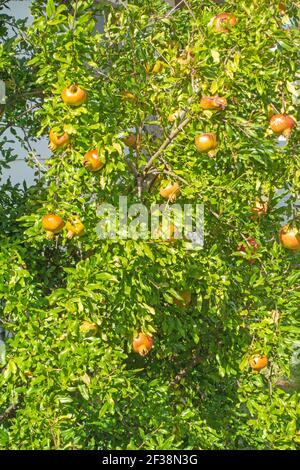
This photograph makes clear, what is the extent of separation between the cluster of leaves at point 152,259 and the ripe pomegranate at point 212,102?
0.04 m

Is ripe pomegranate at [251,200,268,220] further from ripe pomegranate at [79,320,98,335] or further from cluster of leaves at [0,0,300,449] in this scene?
ripe pomegranate at [79,320,98,335]

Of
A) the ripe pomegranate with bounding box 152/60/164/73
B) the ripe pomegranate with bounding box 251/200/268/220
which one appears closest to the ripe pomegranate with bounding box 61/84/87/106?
the ripe pomegranate with bounding box 152/60/164/73

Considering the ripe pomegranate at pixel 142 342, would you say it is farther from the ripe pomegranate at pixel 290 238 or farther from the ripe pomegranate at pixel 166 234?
the ripe pomegranate at pixel 290 238

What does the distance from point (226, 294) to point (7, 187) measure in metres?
1.05

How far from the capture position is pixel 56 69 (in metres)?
2.73

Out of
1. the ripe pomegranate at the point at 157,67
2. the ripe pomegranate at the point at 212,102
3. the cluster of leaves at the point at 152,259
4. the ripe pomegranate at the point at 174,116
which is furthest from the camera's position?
the ripe pomegranate at the point at 157,67

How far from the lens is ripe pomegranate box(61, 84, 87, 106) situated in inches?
99.1

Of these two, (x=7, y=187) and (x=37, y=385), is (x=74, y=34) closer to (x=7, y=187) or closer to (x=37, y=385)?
(x=7, y=187)

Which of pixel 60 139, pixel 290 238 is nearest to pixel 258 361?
pixel 290 238

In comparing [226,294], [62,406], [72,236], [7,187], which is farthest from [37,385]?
[7,187]

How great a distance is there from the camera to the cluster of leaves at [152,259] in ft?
7.97

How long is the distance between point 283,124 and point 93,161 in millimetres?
786

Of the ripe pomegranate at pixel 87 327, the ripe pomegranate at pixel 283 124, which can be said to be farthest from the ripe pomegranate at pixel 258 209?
the ripe pomegranate at pixel 87 327

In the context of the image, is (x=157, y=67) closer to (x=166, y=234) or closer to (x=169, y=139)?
(x=169, y=139)
